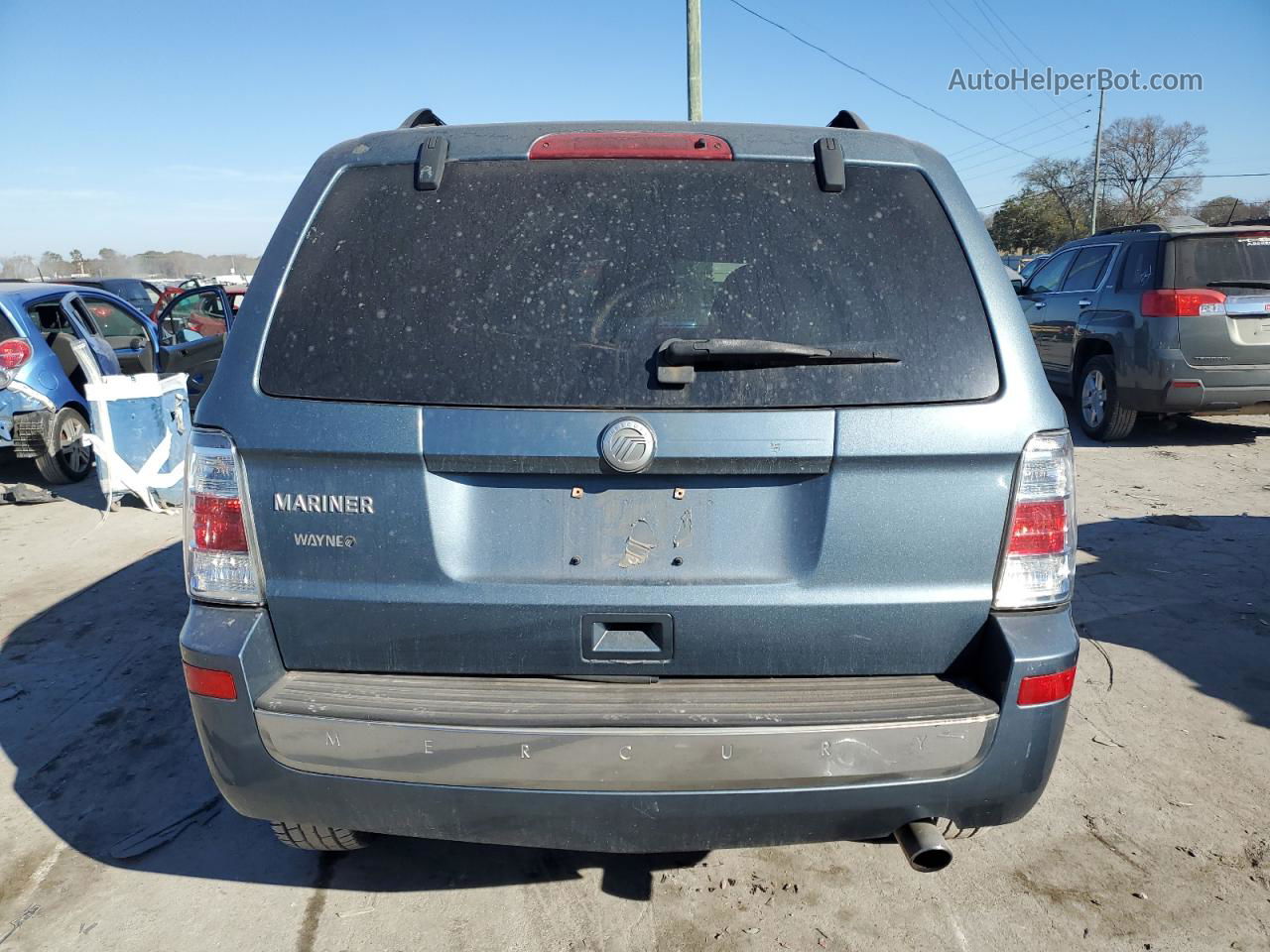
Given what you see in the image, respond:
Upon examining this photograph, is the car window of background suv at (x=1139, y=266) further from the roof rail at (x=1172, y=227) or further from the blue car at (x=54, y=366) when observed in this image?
the blue car at (x=54, y=366)

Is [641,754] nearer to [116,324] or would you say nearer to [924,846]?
[924,846]

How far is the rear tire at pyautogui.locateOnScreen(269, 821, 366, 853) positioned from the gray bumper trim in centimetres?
59

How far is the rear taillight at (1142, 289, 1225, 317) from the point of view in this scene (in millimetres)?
8156

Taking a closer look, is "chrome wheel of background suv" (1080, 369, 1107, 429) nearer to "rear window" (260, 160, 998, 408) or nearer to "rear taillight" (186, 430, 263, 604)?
"rear window" (260, 160, 998, 408)

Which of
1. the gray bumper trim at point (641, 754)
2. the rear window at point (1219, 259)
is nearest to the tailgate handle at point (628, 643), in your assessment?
the gray bumper trim at point (641, 754)

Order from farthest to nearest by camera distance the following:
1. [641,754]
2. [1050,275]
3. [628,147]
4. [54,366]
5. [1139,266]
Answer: [1050,275] → [1139,266] → [54,366] → [628,147] → [641,754]

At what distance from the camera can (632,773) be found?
80.4 inches

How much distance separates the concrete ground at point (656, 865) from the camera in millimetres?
2600

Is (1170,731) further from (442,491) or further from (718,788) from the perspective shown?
(442,491)

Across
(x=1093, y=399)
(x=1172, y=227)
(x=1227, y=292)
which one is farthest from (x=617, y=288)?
(x=1093, y=399)

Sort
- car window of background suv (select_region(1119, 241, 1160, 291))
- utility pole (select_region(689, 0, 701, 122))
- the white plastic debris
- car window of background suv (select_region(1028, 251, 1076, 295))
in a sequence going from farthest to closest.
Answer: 1. utility pole (select_region(689, 0, 701, 122))
2. car window of background suv (select_region(1028, 251, 1076, 295))
3. car window of background suv (select_region(1119, 241, 1160, 291))
4. the white plastic debris

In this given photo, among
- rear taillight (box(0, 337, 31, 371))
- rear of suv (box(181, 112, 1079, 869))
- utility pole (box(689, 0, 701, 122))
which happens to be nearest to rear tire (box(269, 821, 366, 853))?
rear of suv (box(181, 112, 1079, 869))

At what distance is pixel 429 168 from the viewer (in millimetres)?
2287

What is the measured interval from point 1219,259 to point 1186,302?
498 mm
